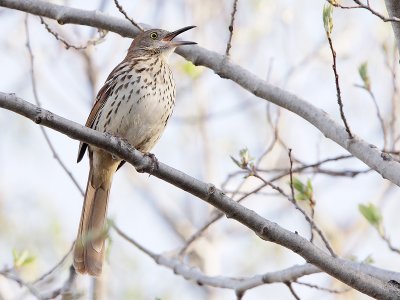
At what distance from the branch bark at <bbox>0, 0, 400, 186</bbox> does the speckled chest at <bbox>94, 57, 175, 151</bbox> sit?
542 mm

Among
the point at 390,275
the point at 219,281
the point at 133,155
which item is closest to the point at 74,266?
the point at 219,281

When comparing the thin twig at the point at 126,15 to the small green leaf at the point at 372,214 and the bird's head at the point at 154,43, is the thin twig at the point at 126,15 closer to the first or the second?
the bird's head at the point at 154,43

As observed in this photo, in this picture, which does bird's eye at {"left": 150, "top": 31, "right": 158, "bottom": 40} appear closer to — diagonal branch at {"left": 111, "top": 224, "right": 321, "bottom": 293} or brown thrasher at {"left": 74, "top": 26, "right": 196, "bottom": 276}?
brown thrasher at {"left": 74, "top": 26, "right": 196, "bottom": 276}

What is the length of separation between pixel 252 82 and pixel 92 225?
181 centimetres

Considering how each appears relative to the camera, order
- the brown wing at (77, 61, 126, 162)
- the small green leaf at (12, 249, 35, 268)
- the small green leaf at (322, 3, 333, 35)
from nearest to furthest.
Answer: the small green leaf at (322, 3, 333, 35) → the small green leaf at (12, 249, 35, 268) → the brown wing at (77, 61, 126, 162)

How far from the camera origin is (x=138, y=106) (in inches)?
192

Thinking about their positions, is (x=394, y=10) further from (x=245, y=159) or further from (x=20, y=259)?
(x=20, y=259)

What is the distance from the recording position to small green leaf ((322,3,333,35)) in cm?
345

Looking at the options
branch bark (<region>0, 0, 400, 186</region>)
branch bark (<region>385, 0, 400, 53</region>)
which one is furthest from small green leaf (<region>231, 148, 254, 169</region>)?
branch bark (<region>385, 0, 400, 53</region>)

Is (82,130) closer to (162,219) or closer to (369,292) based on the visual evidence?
(369,292)

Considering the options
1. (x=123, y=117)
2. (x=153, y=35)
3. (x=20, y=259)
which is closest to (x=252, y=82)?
(x=123, y=117)

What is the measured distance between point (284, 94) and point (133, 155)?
35.3 inches

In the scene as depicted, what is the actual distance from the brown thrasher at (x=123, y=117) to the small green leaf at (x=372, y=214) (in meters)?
1.48

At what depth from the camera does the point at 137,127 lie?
488cm
